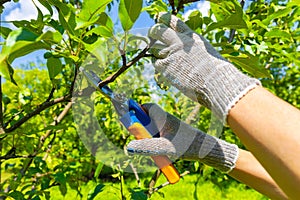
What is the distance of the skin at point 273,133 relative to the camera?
770 mm

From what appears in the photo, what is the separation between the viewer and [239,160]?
123 cm

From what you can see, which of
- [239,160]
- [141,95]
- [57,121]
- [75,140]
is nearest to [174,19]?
[239,160]

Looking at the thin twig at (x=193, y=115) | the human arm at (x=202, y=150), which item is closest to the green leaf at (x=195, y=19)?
the human arm at (x=202, y=150)

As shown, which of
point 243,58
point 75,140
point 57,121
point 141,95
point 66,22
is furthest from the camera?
point 75,140

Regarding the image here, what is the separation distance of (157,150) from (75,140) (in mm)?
5145

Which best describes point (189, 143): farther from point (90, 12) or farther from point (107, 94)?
point (90, 12)

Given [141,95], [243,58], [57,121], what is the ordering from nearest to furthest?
[243,58], [57,121], [141,95]

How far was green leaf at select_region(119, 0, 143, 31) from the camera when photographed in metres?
0.93

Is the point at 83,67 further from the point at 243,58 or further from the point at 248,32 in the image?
the point at 248,32

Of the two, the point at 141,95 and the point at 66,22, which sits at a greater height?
the point at 66,22

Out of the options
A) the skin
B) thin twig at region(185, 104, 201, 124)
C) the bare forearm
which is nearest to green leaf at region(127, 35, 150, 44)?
the skin

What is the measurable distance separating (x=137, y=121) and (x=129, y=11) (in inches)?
12.2

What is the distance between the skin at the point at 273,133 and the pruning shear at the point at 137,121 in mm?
319

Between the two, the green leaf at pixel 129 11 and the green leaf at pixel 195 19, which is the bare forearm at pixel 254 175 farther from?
the green leaf at pixel 129 11
